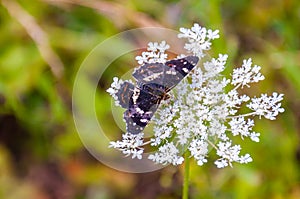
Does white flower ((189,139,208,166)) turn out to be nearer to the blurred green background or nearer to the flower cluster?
the flower cluster

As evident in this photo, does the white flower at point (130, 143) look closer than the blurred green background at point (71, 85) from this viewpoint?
Yes

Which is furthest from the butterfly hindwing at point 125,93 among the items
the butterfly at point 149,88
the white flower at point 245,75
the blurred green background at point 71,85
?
the blurred green background at point 71,85

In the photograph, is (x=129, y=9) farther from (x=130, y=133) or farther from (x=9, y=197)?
(x=130, y=133)

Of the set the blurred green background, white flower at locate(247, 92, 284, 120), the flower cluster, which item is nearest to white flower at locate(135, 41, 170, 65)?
the flower cluster

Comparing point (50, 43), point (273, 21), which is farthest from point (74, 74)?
point (273, 21)

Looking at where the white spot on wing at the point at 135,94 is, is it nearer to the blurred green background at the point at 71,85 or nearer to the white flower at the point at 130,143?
the white flower at the point at 130,143

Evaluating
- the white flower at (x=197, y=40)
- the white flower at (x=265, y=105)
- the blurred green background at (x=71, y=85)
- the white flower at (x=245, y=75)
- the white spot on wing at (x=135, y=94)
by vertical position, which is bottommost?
the white spot on wing at (x=135, y=94)
